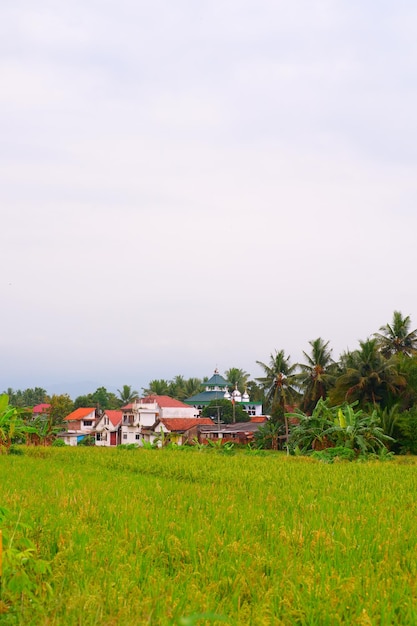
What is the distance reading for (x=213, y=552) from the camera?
5.15 meters

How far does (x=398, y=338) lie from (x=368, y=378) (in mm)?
9351

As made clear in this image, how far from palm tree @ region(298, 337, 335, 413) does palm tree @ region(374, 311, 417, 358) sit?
4107mm

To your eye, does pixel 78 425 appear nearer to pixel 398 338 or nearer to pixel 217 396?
pixel 217 396

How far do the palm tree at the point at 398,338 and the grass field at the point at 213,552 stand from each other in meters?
37.1

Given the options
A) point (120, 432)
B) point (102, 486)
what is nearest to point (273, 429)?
point (120, 432)

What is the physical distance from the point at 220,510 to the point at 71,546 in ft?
7.88

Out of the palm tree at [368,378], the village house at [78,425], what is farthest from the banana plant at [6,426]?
the village house at [78,425]

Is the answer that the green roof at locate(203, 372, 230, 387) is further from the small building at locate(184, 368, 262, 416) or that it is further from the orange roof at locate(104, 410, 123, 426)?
the orange roof at locate(104, 410, 123, 426)

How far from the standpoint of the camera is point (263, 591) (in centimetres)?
418

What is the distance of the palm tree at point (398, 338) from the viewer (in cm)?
4506

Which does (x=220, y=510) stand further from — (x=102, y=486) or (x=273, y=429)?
(x=273, y=429)

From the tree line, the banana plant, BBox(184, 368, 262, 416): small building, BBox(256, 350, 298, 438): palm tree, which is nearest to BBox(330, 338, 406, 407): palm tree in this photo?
the tree line

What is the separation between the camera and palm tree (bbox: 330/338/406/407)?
37688 mm

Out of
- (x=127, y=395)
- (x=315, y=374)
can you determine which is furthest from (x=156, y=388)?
(x=315, y=374)
